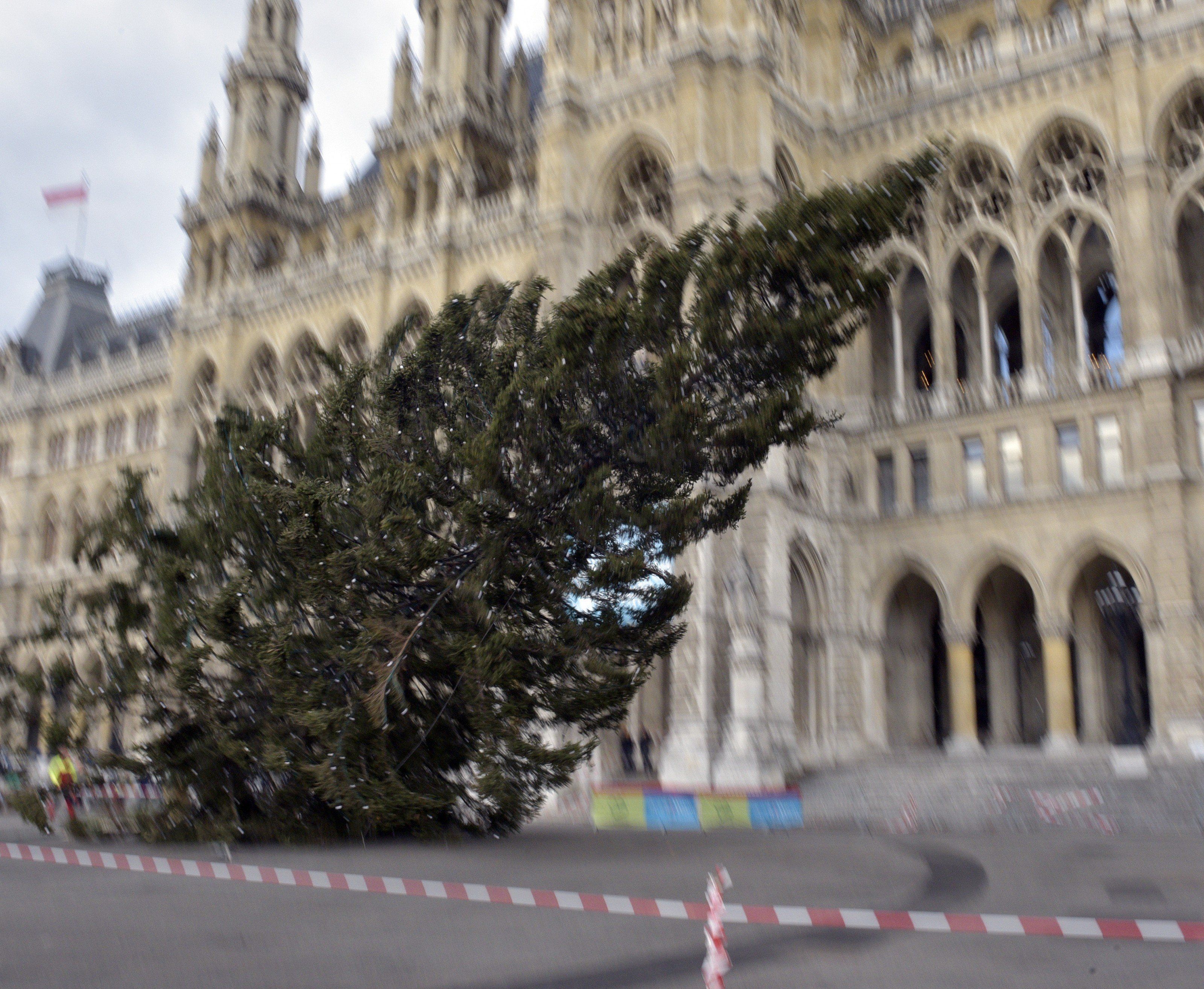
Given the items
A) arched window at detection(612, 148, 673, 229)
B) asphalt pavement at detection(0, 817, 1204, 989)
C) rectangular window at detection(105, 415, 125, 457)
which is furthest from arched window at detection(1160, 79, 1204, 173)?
rectangular window at detection(105, 415, 125, 457)

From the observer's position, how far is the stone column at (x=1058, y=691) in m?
24.5

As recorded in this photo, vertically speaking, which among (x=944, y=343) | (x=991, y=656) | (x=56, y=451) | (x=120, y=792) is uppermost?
(x=56, y=451)

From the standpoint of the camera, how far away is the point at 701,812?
18234 millimetres

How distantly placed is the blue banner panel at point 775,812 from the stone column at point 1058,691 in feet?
28.8

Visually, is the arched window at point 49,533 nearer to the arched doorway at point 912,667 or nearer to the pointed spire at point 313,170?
the pointed spire at point 313,170

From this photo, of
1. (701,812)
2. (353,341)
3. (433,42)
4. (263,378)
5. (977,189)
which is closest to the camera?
(701,812)

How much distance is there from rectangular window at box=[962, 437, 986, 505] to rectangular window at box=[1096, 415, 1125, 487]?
2636 mm

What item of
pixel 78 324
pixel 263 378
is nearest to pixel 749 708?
pixel 263 378

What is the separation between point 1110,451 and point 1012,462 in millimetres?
2231

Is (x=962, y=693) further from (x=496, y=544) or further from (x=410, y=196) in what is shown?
(x=410, y=196)

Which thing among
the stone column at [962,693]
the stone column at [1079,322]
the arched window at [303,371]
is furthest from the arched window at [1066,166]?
the arched window at [303,371]

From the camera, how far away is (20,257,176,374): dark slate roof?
56.0m

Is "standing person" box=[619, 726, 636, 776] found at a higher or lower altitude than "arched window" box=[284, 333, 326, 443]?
lower

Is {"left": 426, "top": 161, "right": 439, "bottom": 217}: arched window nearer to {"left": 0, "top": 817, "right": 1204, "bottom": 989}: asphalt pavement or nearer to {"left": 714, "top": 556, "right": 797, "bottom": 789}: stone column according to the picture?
{"left": 714, "top": 556, "right": 797, "bottom": 789}: stone column
